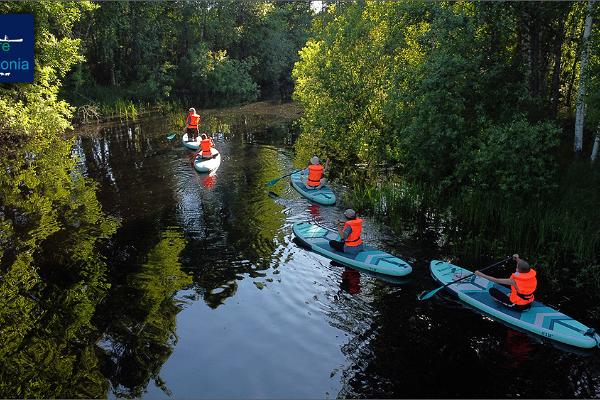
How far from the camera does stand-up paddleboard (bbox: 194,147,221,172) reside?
22.0m

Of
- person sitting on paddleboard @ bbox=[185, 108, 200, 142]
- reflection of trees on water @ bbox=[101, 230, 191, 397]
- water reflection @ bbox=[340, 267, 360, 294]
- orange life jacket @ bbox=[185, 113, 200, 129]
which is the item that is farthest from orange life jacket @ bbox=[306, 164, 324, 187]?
orange life jacket @ bbox=[185, 113, 200, 129]

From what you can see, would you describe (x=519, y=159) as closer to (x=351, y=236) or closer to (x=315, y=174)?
(x=351, y=236)

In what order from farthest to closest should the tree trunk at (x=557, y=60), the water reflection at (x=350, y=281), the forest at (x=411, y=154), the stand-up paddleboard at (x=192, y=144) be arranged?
the stand-up paddleboard at (x=192, y=144)
the tree trunk at (x=557, y=60)
the water reflection at (x=350, y=281)
the forest at (x=411, y=154)

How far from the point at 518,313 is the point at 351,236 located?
4.54 metres

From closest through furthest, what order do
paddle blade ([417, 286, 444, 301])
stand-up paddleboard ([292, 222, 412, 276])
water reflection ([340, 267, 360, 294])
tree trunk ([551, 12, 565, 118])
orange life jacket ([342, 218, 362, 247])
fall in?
paddle blade ([417, 286, 444, 301]), water reflection ([340, 267, 360, 294]), stand-up paddleboard ([292, 222, 412, 276]), orange life jacket ([342, 218, 362, 247]), tree trunk ([551, 12, 565, 118])

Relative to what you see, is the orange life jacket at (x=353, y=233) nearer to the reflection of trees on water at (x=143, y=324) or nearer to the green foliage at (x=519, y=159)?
the green foliage at (x=519, y=159)

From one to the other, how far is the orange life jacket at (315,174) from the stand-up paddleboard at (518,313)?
700cm

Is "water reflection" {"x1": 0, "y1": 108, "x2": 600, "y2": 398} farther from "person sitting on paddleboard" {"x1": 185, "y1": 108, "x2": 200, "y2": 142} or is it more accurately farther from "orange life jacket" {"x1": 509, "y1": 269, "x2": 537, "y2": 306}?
"person sitting on paddleboard" {"x1": 185, "y1": 108, "x2": 200, "y2": 142}

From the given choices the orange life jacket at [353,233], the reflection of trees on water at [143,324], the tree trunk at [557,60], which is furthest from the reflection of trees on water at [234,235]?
the tree trunk at [557,60]

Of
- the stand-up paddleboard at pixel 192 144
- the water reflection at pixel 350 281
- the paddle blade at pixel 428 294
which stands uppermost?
the stand-up paddleboard at pixel 192 144

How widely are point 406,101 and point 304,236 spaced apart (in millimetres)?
6179

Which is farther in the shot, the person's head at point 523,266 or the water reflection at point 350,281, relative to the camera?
the water reflection at point 350,281

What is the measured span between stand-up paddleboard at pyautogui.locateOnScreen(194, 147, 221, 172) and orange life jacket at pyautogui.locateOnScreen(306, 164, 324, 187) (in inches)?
223

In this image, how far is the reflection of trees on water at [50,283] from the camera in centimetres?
891
